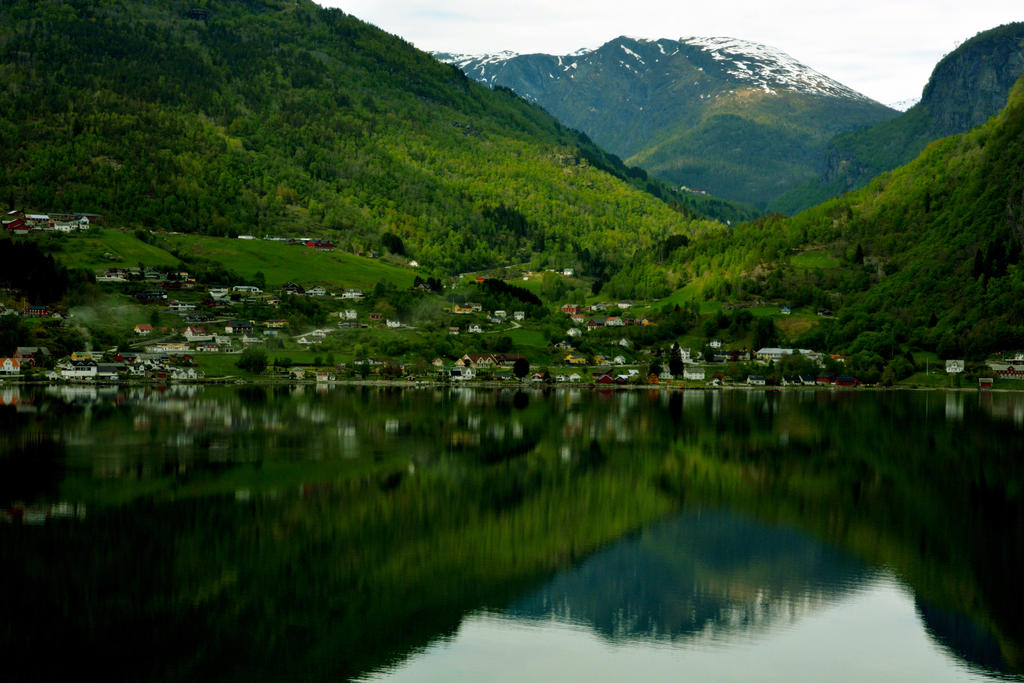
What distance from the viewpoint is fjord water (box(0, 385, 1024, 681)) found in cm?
2769

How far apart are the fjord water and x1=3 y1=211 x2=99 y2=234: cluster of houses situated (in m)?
95.1

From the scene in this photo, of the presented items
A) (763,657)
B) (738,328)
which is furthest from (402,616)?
(738,328)

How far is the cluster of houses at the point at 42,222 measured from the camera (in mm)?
154375

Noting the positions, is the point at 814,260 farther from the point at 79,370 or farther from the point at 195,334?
the point at 79,370

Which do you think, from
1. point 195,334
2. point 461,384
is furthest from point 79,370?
point 461,384

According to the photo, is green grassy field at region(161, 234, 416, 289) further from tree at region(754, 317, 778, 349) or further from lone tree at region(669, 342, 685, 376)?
tree at region(754, 317, 778, 349)

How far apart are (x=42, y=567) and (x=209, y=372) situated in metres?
91.8

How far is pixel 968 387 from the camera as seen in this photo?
128625mm

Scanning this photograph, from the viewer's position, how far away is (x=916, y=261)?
16250cm

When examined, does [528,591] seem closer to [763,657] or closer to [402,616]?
[402,616]

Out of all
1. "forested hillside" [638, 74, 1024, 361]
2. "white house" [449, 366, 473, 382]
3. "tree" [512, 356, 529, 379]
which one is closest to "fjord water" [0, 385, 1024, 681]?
"white house" [449, 366, 473, 382]

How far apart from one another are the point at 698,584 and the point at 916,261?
140767mm

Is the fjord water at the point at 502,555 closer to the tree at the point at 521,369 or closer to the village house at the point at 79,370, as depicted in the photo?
the village house at the point at 79,370

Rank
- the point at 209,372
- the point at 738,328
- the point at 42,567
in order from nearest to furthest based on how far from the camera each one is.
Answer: the point at 42,567 < the point at 209,372 < the point at 738,328
